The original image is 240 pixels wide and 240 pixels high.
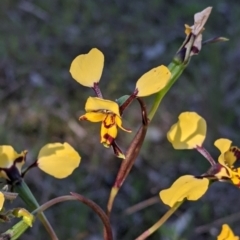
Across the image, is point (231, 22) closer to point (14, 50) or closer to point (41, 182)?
point (14, 50)

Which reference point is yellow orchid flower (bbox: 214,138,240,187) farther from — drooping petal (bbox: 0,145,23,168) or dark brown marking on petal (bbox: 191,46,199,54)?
drooping petal (bbox: 0,145,23,168)

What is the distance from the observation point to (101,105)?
89cm

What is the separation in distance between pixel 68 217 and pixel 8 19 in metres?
1.15

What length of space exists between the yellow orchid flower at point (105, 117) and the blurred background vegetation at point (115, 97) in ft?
3.91

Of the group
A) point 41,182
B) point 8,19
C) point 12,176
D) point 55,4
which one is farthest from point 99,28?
point 12,176

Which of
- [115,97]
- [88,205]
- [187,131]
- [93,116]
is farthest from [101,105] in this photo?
[115,97]

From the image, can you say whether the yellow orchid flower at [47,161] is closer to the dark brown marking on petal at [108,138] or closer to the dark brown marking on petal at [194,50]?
the dark brown marking on petal at [108,138]

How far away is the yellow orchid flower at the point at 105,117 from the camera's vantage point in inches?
35.1

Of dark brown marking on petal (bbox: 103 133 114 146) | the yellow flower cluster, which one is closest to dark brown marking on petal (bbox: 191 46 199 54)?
the yellow flower cluster

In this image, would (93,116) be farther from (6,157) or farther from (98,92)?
(6,157)

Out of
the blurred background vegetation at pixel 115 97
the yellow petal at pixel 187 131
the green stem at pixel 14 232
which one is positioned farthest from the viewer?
the blurred background vegetation at pixel 115 97

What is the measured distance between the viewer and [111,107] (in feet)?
2.90

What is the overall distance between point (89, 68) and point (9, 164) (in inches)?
8.9

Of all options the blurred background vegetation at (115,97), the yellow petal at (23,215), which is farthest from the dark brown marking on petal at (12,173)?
the blurred background vegetation at (115,97)
